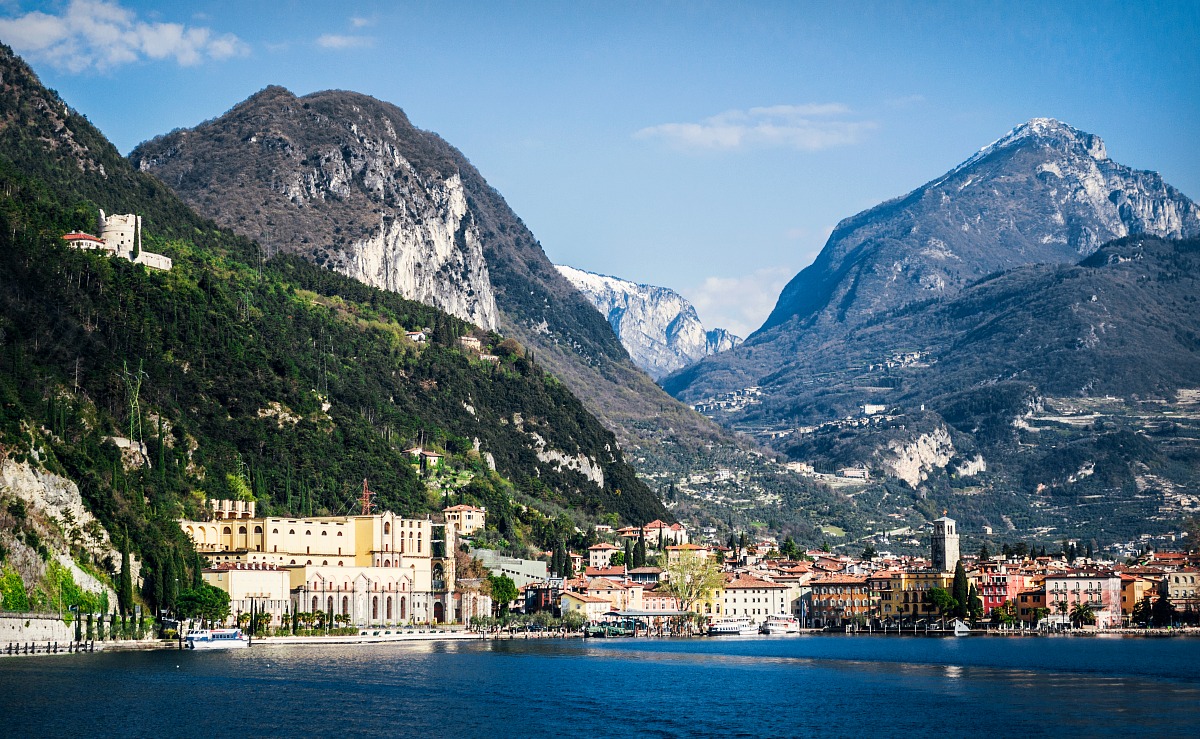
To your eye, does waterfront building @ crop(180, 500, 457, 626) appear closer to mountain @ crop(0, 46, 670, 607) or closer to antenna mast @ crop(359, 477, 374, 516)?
mountain @ crop(0, 46, 670, 607)

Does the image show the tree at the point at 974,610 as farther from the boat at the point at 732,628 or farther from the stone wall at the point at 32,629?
the stone wall at the point at 32,629

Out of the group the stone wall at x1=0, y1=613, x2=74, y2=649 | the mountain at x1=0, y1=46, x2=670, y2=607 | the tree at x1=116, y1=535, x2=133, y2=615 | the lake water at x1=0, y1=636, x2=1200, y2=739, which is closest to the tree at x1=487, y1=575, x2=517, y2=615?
the mountain at x1=0, y1=46, x2=670, y2=607

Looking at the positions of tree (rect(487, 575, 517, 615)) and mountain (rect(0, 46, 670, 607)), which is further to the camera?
tree (rect(487, 575, 517, 615))

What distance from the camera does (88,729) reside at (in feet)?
259

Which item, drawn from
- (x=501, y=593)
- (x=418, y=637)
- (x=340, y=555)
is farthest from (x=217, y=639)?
(x=501, y=593)

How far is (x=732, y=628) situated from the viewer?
19188cm

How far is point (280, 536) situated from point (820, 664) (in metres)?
60.4

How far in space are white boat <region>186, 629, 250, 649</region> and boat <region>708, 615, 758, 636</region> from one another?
6459 centimetres

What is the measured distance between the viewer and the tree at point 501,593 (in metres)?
186

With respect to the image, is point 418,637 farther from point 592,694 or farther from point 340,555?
point 592,694

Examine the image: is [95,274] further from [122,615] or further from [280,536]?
[122,615]

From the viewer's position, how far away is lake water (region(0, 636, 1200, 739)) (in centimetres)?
8350

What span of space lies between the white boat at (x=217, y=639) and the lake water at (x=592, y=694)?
11.7 feet

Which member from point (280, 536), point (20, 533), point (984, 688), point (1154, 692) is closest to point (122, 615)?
point (20, 533)
